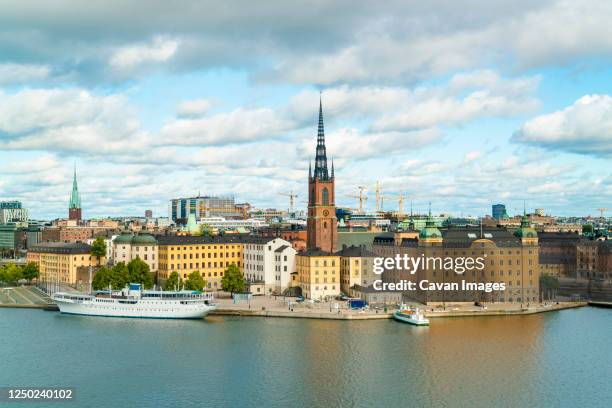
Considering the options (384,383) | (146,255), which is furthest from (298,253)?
(384,383)

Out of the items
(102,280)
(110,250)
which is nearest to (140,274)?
(102,280)

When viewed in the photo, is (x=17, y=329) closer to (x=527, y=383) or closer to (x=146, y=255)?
(x=146, y=255)

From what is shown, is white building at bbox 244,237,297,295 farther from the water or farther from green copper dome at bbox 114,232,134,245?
the water

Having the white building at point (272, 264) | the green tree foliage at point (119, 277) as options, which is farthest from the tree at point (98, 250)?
the white building at point (272, 264)

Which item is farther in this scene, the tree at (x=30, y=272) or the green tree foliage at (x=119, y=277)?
the tree at (x=30, y=272)

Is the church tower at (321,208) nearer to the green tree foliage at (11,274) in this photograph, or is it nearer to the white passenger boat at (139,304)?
the white passenger boat at (139,304)

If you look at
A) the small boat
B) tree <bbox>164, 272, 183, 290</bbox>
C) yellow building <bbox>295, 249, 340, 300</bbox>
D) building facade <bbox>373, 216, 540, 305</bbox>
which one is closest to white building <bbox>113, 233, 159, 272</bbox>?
tree <bbox>164, 272, 183, 290</bbox>
